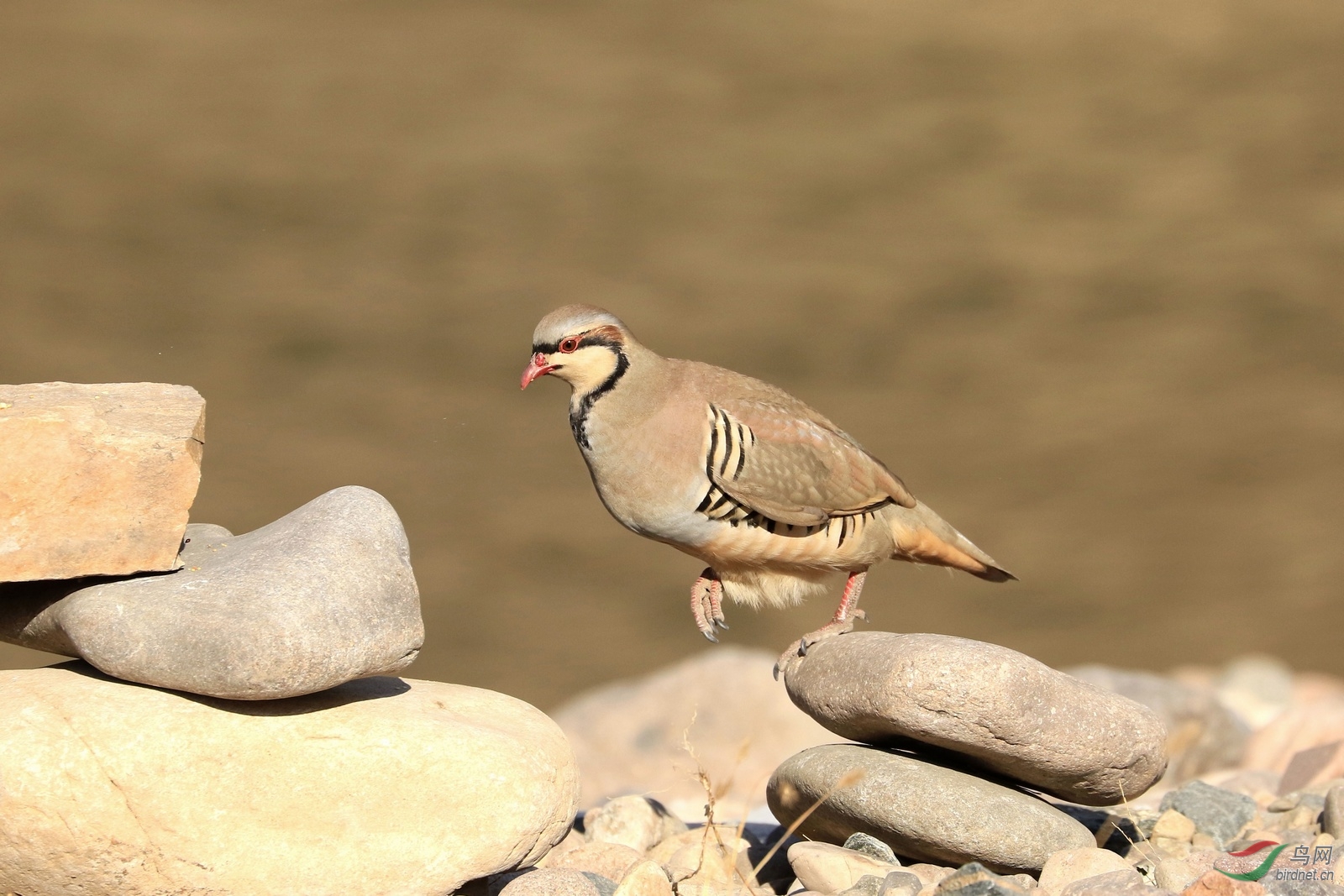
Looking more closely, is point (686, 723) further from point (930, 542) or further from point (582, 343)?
point (582, 343)

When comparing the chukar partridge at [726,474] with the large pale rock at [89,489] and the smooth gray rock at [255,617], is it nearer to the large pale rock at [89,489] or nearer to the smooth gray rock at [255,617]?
the smooth gray rock at [255,617]

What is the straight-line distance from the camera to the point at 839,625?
16.7 ft

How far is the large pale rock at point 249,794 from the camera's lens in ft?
11.8

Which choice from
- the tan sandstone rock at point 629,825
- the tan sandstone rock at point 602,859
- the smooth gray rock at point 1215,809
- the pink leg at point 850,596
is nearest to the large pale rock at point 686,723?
the tan sandstone rock at point 629,825

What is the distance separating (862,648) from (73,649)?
7.96 ft

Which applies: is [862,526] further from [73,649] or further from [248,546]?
[73,649]

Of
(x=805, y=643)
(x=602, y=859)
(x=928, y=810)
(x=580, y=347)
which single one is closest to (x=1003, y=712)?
(x=928, y=810)

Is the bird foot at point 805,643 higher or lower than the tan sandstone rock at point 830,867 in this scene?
higher

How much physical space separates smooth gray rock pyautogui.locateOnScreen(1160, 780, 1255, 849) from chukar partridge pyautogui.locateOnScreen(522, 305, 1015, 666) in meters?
1.24

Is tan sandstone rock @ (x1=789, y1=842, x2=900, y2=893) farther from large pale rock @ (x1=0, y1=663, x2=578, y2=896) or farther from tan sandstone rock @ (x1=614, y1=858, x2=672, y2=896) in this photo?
large pale rock @ (x1=0, y1=663, x2=578, y2=896)

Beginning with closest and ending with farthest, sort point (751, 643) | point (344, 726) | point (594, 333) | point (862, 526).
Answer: point (344, 726) → point (594, 333) → point (862, 526) → point (751, 643)

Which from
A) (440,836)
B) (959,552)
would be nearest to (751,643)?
(959,552)

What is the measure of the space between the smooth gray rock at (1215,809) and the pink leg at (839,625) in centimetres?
132

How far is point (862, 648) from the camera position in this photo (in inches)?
173
